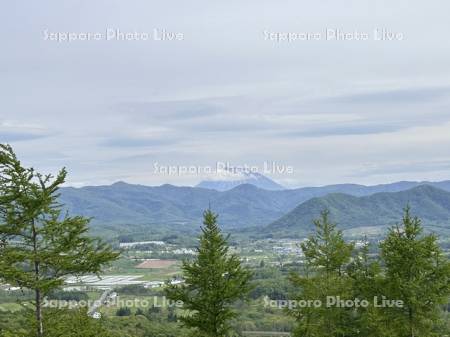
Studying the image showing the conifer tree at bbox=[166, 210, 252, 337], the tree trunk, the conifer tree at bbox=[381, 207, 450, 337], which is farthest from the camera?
the conifer tree at bbox=[381, 207, 450, 337]

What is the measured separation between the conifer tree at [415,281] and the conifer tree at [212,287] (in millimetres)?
7771

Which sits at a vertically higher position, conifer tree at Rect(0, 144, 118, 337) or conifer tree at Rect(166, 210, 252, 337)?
conifer tree at Rect(0, 144, 118, 337)

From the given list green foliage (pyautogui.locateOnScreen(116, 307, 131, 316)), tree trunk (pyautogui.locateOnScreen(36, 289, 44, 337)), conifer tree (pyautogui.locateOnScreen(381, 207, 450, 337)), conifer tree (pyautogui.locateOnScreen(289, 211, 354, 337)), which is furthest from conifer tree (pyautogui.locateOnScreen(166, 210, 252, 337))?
green foliage (pyautogui.locateOnScreen(116, 307, 131, 316))

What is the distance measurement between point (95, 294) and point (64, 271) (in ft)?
602

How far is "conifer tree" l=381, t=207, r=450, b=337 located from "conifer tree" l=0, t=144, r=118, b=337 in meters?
15.7

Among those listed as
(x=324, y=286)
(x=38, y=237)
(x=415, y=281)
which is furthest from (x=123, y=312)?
(x=38, y=237)

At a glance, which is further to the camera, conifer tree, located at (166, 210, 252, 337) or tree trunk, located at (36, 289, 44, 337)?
conifer tree, located at (166, 210, 252, 337)

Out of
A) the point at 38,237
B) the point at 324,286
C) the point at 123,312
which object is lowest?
the point at 123,312

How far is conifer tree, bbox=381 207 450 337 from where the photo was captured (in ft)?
86.5

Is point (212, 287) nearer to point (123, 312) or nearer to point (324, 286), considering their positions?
point (324, 286)

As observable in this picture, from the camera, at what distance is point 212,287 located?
81.8ft

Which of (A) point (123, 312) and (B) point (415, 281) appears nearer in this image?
(B) point (415, 281)

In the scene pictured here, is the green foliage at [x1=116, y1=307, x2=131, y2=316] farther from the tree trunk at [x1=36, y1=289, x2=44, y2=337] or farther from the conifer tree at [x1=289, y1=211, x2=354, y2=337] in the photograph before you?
the tree trunk at [x1=36, y1=289, x2=44, y2=337]

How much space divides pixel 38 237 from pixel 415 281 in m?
18.4
